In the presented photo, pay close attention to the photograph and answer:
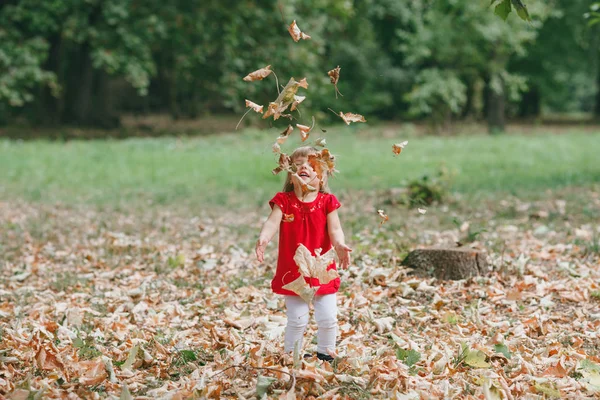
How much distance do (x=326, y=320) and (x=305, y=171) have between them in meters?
0.87

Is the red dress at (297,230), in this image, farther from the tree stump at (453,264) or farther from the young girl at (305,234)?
the tree stump at (453,264)

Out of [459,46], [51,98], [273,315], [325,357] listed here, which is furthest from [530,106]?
[325,357]

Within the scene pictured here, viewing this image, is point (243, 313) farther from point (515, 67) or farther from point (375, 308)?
point (515, 67)

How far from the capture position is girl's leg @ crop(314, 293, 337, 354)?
4273 millimetres

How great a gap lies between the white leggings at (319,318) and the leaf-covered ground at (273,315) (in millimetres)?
132

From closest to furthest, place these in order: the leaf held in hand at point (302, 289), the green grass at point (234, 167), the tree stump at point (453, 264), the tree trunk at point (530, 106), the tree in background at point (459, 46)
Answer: the leaf held in hand at point (302, 289) < the tree stump at point (453, 264) < the green grass at point (234, 167) < the tree in background at point (459, 46) < the tree trunk at point (530, 106)

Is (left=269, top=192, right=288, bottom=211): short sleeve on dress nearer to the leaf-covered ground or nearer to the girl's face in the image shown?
the girl's face

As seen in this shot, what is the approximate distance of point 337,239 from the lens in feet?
14.1

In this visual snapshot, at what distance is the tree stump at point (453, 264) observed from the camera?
20.1ft

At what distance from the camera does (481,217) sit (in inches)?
364

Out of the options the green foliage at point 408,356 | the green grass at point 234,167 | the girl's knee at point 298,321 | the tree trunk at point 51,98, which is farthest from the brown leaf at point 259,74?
the tree trunk at point 51,98

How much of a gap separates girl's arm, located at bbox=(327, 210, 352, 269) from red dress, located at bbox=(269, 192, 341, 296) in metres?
0.03

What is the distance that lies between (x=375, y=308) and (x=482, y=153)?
1304 centimetres

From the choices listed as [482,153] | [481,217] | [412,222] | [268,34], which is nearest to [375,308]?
[412,222]
